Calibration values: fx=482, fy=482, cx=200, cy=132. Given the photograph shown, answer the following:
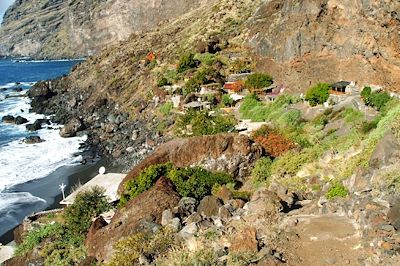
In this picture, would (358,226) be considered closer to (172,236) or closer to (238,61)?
(172,236)

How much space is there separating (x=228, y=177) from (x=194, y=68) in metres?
34.1

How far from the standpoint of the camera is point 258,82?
44.7m

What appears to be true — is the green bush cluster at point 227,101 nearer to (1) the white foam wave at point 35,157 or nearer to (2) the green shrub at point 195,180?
(1) the white foam wave at point 35,157

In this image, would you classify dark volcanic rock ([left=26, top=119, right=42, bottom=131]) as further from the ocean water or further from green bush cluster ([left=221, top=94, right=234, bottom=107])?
green bush cluster ([left=221, top=94, right=234, bottom=107])

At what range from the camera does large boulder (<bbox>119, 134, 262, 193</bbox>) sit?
25172 mm

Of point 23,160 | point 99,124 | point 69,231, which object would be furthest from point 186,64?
point 69,231

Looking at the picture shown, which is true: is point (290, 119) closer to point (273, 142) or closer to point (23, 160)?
point (273, 142)

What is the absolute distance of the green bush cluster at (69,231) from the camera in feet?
62.7

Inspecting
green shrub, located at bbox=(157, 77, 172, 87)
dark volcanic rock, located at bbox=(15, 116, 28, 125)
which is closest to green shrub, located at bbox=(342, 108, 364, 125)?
green shrub, located at bbox=(157, 77, 172, 87)

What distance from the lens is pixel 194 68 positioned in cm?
5647

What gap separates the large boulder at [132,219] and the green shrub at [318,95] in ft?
59.4

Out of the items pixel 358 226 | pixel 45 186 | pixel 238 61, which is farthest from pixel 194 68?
pixel 358 226

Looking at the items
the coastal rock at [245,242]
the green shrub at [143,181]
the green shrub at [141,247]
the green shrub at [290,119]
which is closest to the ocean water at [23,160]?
the green shrub at [143,181]

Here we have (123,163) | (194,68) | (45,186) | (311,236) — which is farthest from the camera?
(194,68)
